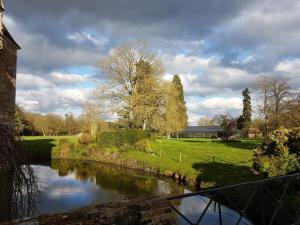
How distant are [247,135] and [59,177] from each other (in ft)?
204

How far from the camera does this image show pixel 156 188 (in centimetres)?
2270

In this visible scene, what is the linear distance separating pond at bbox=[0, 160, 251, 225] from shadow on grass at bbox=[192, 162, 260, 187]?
1.49 metres

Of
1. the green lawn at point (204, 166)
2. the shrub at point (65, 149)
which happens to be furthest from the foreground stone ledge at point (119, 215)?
the shrub at point (65, 149)

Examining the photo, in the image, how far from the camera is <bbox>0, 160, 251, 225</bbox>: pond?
52.7 feet

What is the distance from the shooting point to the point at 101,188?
76.8 feet

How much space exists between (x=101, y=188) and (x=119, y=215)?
18172 millimetres

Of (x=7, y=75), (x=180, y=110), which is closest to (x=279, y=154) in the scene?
(x=7, y=75)

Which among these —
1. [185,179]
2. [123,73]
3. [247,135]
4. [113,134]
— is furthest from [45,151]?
[247,135]

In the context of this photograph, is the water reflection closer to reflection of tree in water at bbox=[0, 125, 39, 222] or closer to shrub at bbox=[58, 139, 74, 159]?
shrub at bbox=[58, 139, 74, 159]

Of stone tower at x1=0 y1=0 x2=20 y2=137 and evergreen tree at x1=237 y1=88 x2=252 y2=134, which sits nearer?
stone tower at x1=0 y1=0 x2=20 y2=137

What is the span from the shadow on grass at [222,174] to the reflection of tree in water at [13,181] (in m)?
13.6

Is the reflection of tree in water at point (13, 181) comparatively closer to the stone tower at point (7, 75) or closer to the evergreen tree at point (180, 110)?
the stone tower at point (7, 75)

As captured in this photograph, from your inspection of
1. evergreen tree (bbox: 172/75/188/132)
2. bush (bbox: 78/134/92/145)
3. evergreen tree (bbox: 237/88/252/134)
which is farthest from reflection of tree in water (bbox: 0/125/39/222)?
evergreen tree (bbox: 237/88/252/134)

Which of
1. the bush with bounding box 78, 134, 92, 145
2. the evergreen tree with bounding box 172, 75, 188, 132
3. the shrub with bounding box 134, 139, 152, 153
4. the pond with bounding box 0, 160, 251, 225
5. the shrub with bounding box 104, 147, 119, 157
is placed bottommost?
the pond with bounding box 0, 160, 251, 225
